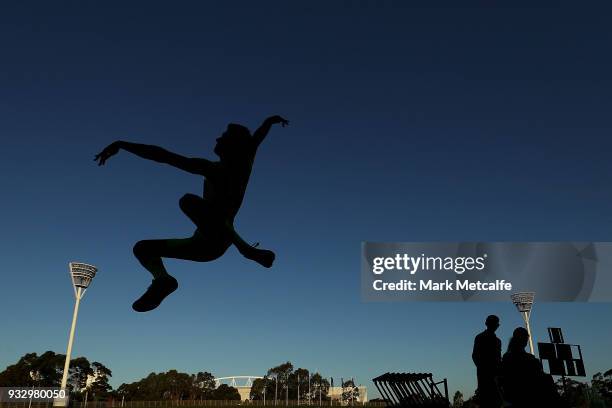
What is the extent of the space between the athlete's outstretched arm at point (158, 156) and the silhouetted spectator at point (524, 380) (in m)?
4.66

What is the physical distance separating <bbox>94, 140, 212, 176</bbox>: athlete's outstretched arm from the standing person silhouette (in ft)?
21.4

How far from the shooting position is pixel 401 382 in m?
11.3

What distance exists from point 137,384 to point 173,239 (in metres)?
168

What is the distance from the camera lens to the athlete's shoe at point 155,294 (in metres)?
4.29

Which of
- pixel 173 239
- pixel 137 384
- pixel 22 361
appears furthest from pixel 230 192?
pixel 137 384

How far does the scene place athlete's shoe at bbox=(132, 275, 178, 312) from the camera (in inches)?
169

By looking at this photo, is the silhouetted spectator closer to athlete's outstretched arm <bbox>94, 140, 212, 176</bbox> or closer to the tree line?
athlete's outstretched arm <bbox>94, 140, 212, 176</bbox>

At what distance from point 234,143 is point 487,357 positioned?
6.52 m

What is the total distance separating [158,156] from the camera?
4.03m

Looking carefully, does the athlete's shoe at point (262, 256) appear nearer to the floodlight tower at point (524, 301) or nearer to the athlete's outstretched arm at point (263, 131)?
the athlete's outstretched arm at point (263, 131)

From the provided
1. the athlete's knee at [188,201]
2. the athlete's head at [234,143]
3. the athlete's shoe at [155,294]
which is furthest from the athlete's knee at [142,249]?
the athlete's head at [234,143]

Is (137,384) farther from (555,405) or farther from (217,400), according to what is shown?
(555,405)

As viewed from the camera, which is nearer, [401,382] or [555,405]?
[555,405]

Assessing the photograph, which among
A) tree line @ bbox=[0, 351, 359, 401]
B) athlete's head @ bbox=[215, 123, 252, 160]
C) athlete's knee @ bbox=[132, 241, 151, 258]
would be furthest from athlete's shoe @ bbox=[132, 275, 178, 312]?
tree line @ bbox=[0, 351, 359, 401]
